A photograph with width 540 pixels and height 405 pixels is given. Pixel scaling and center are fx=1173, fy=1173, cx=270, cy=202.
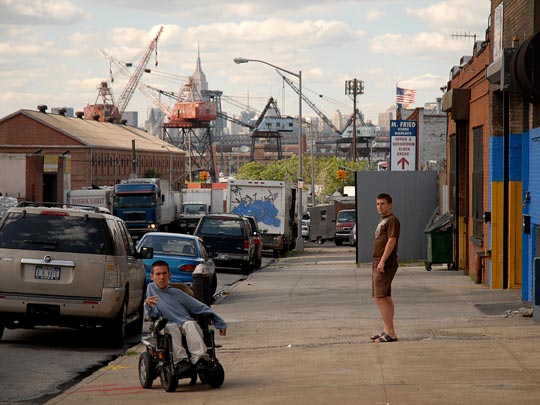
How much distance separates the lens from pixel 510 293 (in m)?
22.2

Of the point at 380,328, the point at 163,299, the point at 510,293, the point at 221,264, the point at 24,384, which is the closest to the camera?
the point at 163,299

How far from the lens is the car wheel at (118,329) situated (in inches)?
635

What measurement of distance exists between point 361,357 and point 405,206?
80.0 feet

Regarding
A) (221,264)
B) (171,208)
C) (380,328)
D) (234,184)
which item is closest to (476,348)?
(380,328)

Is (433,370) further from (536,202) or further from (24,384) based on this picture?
(536,202)

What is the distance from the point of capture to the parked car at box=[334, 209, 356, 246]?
2467 inches

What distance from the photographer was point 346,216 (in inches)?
2511

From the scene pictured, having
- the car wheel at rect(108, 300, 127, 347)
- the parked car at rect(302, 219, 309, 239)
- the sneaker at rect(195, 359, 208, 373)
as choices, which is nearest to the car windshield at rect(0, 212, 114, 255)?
the car wheel at rect(108, 300, 127, 347)

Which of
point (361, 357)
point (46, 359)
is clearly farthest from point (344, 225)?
point (361, 357)

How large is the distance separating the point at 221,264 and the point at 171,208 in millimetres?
37069

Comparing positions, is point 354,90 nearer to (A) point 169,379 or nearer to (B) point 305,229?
(B) point 305,229

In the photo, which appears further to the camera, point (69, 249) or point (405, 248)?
point (405, 248)

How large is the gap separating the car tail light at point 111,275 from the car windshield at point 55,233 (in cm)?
19

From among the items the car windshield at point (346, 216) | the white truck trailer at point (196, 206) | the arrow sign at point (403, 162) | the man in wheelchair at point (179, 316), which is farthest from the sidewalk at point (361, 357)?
the white truck trailer at point (196, 206)
